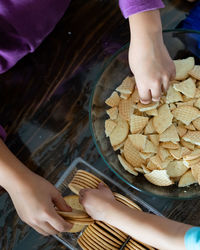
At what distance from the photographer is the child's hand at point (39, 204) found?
598 millimetres

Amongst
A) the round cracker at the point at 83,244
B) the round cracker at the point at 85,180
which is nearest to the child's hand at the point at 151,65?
the round cracker at the point at 85,180

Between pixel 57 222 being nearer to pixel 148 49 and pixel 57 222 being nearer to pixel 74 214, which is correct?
pixel 74 214

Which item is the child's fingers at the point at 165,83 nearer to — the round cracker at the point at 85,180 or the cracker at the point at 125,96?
the cracker at the point at 125,96

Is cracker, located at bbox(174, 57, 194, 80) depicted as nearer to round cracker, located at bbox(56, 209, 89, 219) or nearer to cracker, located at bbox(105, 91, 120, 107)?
cracker, located at bbox(105, 91, 120, 107)

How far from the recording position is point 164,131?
68 centimetres

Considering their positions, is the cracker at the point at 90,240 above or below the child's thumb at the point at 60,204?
below

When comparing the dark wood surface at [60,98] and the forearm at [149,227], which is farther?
the dark wood surface at [60,98]

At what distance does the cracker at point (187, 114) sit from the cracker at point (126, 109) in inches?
3.7

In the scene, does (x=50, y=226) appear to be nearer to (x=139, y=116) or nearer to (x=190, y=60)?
(x=139, y=116)

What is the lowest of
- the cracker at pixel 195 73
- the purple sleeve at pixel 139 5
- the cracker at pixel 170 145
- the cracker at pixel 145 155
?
the cracker at pixel 145 155

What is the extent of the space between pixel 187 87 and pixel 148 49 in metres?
0.12

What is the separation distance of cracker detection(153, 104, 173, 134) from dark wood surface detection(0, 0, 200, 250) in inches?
5.8

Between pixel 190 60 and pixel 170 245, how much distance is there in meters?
0.37

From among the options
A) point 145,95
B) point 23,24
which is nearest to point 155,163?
point 145,95
